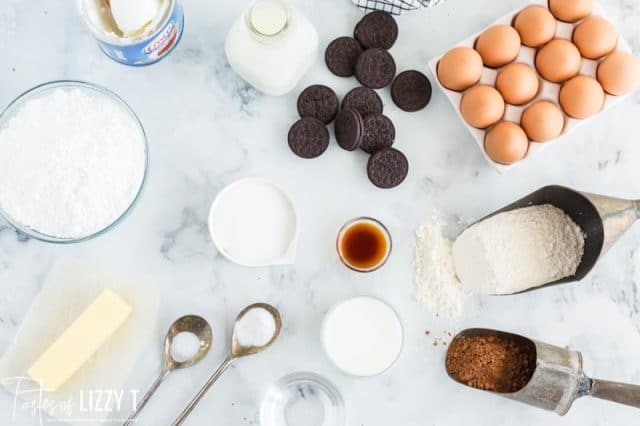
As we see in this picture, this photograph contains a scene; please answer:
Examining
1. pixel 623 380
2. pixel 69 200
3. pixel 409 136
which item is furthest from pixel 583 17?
pixel 69 200

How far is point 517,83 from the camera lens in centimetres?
142

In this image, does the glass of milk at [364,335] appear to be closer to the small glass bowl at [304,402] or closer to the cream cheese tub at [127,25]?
the small glass bowl at [304,402]

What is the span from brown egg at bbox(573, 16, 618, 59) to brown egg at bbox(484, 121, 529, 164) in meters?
0.21

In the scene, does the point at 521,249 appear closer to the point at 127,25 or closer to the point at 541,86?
the point at 541,86

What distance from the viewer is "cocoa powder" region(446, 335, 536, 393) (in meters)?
1.45

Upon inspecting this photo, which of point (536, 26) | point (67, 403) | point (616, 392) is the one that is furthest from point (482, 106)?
point (67, 403)

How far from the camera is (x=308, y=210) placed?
1.55 m

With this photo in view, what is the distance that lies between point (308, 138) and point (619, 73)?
2.18 feet

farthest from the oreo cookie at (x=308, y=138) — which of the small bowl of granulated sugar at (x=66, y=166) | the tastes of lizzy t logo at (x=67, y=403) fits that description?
the tastes of lizzy t logo at (x=67, y=403)

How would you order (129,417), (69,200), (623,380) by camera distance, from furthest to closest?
1. (623,380)
2. (129,417)
3. (69,200)

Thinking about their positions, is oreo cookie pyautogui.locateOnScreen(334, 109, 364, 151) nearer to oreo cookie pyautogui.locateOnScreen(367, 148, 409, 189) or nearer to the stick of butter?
oreo cookie pyautogui.locateOnScreen(367, 148, 409, 189)

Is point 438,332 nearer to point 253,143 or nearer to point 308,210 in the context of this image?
point 308,210

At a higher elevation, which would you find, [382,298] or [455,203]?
[455,203]

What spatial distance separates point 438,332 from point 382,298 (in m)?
0.15
